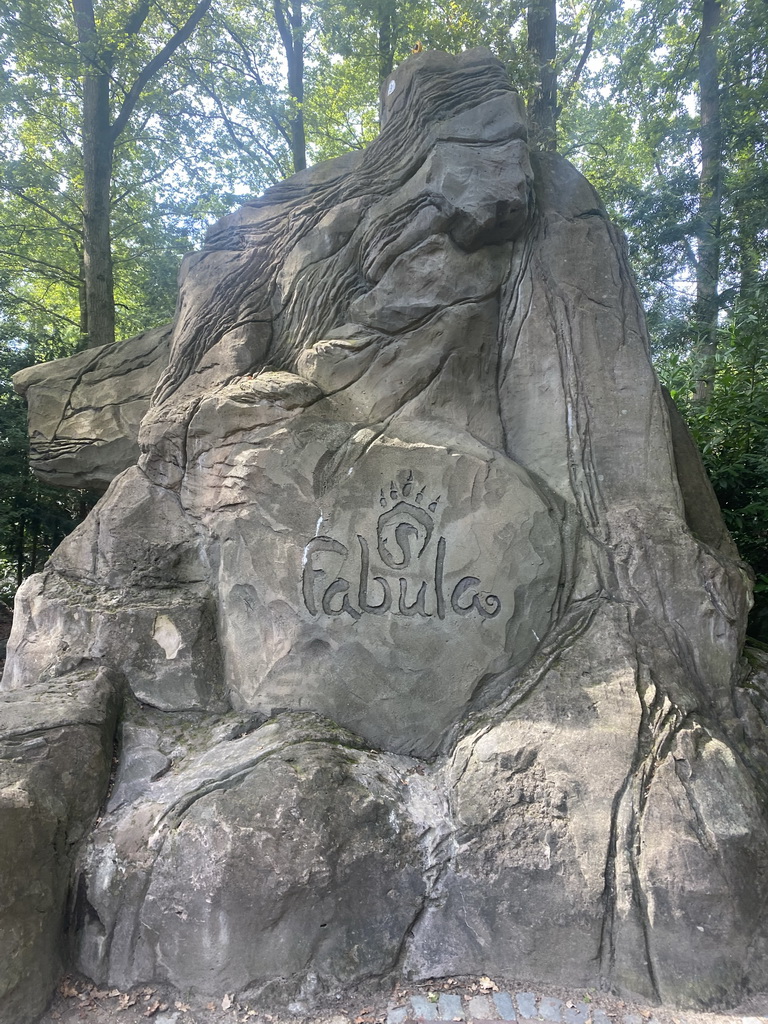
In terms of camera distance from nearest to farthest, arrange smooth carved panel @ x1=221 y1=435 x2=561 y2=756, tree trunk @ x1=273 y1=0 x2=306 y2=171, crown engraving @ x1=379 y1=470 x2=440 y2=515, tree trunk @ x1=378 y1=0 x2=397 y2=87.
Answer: smooth carved panel @ x1=221 y1=435 x2=561 y2=756
crown engraving @ x1=379 y1=470 x2=440 y2=515
tree trunk @ x1=378 y1=0 x2=397 y2=87
tree trunk @ x1=273 y1=0 x2=306 y2=171

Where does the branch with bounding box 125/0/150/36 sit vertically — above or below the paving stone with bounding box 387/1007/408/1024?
above

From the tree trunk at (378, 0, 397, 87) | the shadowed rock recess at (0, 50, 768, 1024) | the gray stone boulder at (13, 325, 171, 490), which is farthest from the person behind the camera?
the tree trunk at (378, 0, 397, 87)

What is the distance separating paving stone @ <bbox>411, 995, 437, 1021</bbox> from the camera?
8.07ft

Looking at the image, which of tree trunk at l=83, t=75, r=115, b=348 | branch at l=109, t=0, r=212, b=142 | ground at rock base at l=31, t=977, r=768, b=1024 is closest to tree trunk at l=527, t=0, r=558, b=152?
branch at l=109, t=0, r=212, b=142

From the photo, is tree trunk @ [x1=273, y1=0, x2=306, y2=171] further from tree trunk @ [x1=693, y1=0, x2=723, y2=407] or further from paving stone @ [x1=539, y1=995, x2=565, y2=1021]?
paving stone @ [x1=539, y1=995, x2=565, y2=1021]

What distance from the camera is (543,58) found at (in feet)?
30.6

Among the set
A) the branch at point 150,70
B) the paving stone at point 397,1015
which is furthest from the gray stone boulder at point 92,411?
the branch at point 150,70

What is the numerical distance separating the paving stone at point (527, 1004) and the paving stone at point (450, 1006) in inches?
8.6

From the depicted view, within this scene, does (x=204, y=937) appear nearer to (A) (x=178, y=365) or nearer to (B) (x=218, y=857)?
(B) (x=218, y=857)

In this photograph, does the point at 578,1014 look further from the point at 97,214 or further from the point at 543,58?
the point at 543,58

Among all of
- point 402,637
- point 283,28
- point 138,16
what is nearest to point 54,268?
point 138,16

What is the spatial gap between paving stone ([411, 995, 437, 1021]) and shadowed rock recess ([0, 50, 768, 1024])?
0.11 meters

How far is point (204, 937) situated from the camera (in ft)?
8.29

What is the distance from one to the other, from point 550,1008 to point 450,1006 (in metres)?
0.38
